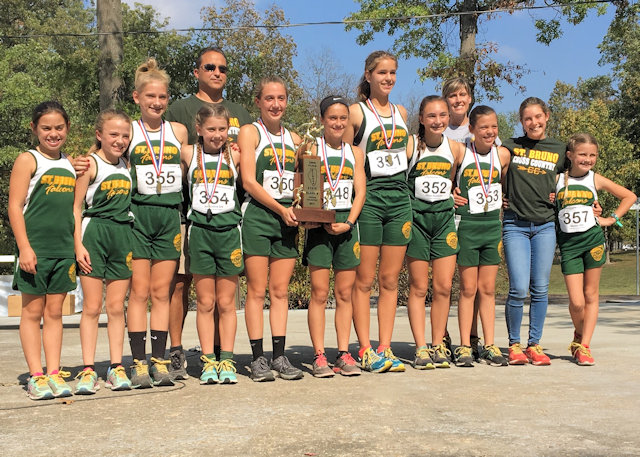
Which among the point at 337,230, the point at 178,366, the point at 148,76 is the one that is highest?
the point at 148,76

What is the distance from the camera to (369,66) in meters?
5.98

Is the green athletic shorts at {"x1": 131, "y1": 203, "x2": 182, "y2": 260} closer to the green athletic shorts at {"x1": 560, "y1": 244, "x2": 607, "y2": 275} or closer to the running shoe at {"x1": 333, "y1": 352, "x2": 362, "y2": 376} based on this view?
the running shoe at {"x1": 333, "y1": 352, "x2": 362, "y2": 376}

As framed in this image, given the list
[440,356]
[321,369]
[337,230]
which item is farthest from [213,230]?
[440,356]

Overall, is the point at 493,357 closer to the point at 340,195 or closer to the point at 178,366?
the point at 340,195

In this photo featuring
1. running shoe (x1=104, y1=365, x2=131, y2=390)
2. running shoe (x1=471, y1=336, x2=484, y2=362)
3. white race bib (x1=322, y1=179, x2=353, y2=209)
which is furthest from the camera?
running shoe (x1=471, y1=336, x2=484, y2=362)

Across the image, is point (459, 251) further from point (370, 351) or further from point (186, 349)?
point (186, 349)

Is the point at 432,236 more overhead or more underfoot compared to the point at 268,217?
more underfoot

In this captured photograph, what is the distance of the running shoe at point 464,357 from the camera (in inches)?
238

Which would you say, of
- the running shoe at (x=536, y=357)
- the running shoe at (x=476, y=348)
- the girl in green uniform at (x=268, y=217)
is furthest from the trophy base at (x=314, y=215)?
the running shoe at (x=536, y=357)

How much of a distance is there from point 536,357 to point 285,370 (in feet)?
6.92

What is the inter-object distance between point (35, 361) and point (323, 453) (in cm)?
251

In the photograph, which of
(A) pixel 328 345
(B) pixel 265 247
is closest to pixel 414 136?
(B) pixel 265 247

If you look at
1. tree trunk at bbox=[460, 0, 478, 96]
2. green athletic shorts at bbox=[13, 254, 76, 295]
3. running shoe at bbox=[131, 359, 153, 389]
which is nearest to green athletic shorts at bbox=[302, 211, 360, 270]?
running shoe at bbox=[131, 359, 153, 389]

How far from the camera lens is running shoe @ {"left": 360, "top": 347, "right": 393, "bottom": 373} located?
577 cm
